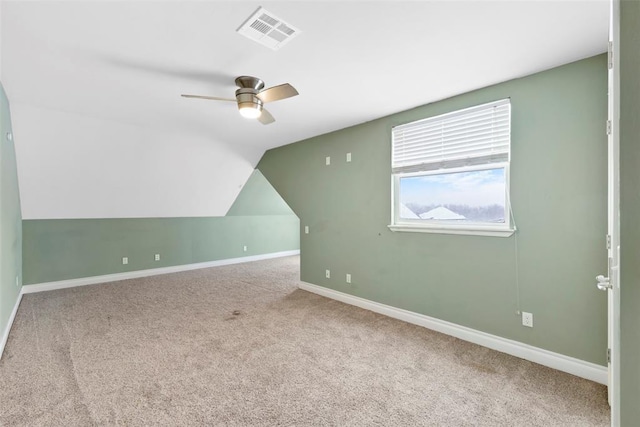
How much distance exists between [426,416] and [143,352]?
7.80ft

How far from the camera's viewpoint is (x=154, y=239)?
225 inches

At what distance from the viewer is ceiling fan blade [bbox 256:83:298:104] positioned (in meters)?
2.26

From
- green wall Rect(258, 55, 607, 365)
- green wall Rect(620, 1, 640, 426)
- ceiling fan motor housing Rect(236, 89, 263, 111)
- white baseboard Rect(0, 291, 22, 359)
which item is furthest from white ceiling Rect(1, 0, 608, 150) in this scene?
white baseboard Rect(0, 291, 22, 359)

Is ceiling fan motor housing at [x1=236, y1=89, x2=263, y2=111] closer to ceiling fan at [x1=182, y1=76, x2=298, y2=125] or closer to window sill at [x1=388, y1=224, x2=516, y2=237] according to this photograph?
ceiling fan at [x1=182, y1=76, x2=298, y2=125]

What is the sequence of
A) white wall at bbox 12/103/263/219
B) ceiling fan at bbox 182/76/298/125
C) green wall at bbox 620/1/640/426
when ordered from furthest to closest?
white wall at bbox 12/103/263/219, ceiling fan at bbox 182/76/298/125, green wall at bbox 620/1/640/426

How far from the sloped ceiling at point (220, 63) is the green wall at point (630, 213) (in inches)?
46.2

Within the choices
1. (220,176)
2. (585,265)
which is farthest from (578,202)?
(220,176)

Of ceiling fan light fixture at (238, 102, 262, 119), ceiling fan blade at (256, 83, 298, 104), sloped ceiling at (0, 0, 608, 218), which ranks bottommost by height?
ceiling fan light fixture at (238, 102, 262, 119)

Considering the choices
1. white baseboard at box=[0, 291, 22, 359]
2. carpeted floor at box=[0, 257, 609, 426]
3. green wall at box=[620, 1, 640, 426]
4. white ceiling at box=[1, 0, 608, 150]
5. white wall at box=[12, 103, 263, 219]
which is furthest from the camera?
white wall at box=[12, 103, 263, 219]

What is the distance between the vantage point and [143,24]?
70.0 inches

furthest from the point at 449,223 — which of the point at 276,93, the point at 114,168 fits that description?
the point at 114,168

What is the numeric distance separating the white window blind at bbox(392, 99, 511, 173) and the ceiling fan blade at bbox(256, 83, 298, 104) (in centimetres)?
155

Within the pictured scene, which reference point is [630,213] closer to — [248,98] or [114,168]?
[248,98]

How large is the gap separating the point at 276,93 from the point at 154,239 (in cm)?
463
